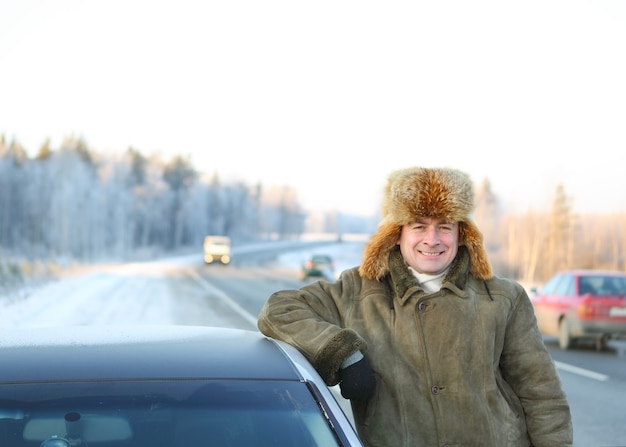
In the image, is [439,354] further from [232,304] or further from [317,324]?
[232,304]

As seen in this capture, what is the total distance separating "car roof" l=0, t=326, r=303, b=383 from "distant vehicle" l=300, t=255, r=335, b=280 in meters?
37.5

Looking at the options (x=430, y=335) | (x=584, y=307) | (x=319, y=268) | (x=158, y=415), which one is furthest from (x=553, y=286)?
(x=319, y=268)

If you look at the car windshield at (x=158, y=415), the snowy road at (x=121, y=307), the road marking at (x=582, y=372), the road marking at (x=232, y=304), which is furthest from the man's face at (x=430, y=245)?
the road marking at (x=232, y=304)

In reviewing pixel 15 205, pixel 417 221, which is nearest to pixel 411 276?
pixel 417 221

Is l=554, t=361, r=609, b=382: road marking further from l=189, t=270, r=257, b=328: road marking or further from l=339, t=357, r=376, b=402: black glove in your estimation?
l=339, t=357, r=376, b=402: black glove

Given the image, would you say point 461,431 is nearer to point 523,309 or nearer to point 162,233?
point 523,309

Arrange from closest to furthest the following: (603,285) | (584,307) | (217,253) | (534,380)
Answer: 1. (534,380)
2. (584,307)
3. (603,285)
4. (217,253)

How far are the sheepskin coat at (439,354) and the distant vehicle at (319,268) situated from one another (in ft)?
122

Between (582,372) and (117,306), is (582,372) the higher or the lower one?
the higher one

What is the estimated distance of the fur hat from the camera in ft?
10.2

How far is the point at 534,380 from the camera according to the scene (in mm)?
2986

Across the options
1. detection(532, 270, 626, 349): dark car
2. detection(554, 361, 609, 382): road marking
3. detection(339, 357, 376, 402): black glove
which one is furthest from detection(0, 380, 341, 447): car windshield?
detection(532, 270, 626, 349): dark car

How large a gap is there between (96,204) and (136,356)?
10376 cm

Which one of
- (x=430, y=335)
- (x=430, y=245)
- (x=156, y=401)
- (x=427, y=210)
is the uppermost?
(x=427, y=210)
